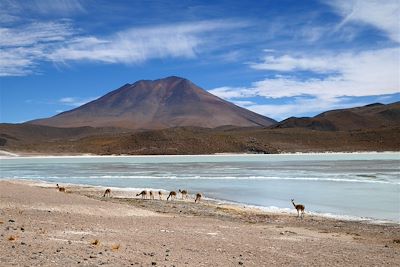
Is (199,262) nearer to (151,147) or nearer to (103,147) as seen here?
(151,147)

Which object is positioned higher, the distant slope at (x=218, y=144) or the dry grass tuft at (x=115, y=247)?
the distant slope at (x=218, y=144)

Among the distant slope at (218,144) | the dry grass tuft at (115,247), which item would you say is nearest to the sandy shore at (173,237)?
the dry grass tuft at (115,247)

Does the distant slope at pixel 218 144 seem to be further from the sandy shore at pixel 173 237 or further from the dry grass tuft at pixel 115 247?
the dry grass tuft at pixel 115 247

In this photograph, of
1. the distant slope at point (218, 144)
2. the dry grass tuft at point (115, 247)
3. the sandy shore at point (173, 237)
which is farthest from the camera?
the distant slope at point (218, 144)

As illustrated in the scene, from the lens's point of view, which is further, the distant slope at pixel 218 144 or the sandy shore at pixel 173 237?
the distant slope at pixel 218 144

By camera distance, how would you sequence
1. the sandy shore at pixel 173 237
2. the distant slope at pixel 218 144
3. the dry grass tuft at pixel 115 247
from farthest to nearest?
the distant slope at pixel 218 144 → the dry grass tuft at pixel 115 247 → the sandy shore at pixel 173 237

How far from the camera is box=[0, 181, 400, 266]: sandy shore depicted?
29.0 feet

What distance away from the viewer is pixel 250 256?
981 cm

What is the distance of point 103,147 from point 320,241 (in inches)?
4129

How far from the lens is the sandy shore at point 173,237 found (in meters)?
8.84

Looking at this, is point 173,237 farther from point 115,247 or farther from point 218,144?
point 218,144

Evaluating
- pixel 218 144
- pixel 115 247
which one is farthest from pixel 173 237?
pixel 218 144

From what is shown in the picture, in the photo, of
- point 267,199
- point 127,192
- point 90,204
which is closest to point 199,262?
point 90,204

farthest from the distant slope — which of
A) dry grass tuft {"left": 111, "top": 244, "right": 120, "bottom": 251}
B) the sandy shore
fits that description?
dry grass tuft {"left": 111, "top": 244, "right": 120, "bottom": 251}
